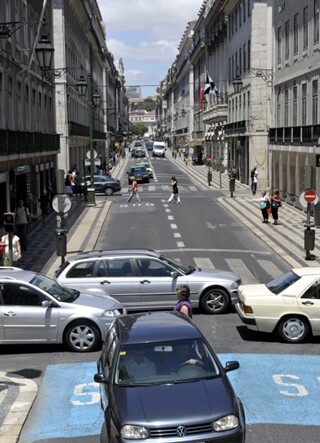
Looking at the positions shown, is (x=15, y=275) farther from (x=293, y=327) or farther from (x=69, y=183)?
(x=69, y=183)

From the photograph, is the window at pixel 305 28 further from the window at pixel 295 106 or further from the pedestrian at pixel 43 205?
the pedestrian at pixel 43 205

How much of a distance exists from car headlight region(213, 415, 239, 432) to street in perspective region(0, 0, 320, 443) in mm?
→ 14

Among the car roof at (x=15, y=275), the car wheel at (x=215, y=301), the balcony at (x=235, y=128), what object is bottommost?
the car wheel at (x=215, y=301)

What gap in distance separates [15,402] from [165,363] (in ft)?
9.81

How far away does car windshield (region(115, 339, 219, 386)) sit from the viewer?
8.00 m

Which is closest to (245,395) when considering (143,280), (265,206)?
(143,280)

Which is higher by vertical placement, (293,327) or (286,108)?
(286,108)

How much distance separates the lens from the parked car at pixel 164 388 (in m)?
7.06

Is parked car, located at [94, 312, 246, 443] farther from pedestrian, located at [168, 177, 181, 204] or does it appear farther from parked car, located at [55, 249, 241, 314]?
pedestrian, located at [168, 177, 181, 204]

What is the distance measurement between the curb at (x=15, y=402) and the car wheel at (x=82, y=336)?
1604 millimetres

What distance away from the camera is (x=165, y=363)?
8227 mm

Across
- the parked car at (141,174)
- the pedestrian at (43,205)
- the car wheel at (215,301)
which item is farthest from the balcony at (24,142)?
the parked car at (141,174)

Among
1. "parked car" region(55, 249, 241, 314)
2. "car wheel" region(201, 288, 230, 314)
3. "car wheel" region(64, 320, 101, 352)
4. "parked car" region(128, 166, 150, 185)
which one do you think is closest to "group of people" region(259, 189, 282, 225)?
"parked car" region(55, 249, 241, 314)

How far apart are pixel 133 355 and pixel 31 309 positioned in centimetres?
491
